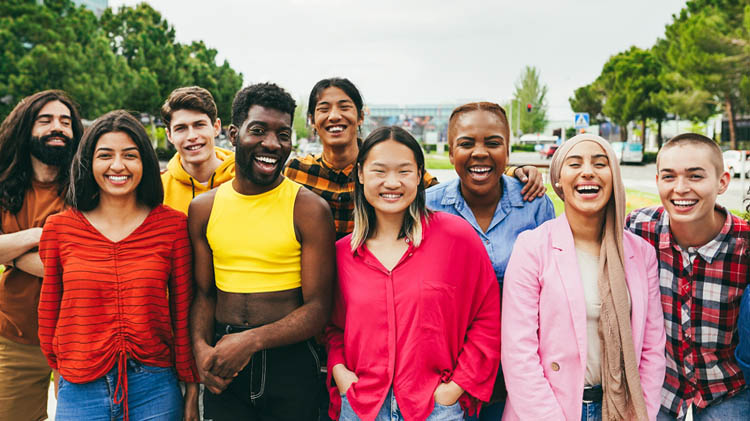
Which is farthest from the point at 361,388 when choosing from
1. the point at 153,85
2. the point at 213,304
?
the point at 153,85

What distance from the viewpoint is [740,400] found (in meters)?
2.76

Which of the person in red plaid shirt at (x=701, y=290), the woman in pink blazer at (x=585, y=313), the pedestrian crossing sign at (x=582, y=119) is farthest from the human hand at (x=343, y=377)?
the pedestrian crossing sign at (x=582, y=119)

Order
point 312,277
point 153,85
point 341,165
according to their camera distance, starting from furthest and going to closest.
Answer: point 153,85, point 341,165, point 312,277

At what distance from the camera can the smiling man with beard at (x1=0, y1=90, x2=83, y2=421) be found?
3402 millimetres

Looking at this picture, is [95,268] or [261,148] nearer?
[95,268]

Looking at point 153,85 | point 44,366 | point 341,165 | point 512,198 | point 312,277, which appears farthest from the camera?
point 153,85

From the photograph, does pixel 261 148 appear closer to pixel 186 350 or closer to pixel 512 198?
pixel 186 350

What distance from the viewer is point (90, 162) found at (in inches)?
111

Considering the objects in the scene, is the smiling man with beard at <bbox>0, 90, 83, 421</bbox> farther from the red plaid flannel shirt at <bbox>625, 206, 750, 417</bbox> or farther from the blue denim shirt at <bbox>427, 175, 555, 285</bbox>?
the red plaid flannel shirt at <bbox>625, 206, 750, 417</bbox>

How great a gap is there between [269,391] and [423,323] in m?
0.93

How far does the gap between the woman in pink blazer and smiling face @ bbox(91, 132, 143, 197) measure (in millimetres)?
2185

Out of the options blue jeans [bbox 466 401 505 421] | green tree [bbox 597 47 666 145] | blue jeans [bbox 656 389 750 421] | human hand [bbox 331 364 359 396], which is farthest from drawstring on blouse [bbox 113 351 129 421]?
green tree [bbox 597 47 666 145]

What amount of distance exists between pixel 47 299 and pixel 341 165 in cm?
214

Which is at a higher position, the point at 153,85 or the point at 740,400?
the point at 153,85
